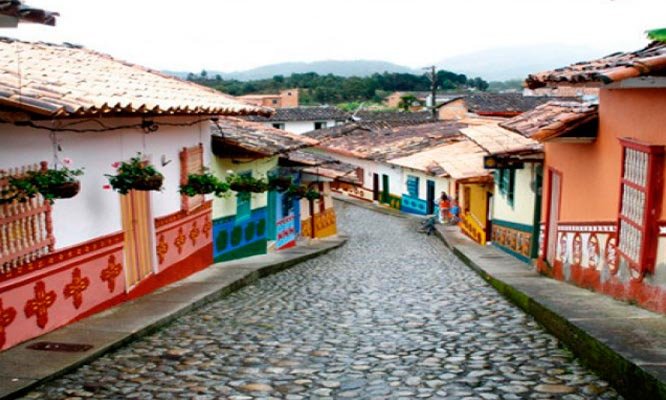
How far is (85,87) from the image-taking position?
7.75 meters

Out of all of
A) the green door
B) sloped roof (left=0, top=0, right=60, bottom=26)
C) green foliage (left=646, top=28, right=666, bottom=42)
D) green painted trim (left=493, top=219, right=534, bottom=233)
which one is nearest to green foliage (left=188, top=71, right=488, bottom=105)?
the green door

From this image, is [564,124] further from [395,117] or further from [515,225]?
[395,117]

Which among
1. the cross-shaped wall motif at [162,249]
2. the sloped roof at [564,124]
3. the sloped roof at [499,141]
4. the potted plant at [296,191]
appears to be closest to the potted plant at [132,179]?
the cross-shaped wall motif at [162,249]

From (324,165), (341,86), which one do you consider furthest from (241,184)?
(341,86)

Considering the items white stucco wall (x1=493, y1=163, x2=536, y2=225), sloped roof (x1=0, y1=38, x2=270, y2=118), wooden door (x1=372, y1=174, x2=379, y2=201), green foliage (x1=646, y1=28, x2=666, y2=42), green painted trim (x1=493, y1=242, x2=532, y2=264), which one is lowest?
wooden door (x1=372, y1=174, x2=379, y2=201)

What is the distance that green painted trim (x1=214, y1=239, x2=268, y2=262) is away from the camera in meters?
13.7

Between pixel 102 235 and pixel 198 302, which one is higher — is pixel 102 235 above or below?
above

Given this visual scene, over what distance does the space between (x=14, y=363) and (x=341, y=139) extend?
40659mm

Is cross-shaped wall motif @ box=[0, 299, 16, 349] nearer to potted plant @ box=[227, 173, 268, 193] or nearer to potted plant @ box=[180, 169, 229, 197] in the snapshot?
potted plant @ box=[180, 169, 229, 197]

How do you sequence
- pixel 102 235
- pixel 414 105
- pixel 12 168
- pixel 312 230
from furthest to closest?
pixel 414 105
pixel 312 230
pixel 102 235
pixel 12 168

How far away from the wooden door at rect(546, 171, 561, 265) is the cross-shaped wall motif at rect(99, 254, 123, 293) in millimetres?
6847

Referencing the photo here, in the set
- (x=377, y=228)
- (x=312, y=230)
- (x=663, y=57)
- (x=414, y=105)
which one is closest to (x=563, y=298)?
(x=663, y=57)

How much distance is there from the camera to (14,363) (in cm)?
602

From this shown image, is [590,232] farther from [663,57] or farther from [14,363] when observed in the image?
[14,363]
